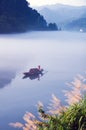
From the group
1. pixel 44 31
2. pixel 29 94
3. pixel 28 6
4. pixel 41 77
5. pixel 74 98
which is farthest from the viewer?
pixel 44 31

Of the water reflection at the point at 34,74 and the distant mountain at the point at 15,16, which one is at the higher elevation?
the distant mountain at the point at 15,16

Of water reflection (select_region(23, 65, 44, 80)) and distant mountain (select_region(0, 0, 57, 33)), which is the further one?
distant mountain (select_region(0, 0, 57, 33))

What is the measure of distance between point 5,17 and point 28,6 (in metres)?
24.6

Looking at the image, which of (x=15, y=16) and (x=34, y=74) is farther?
(x=15, y=16)

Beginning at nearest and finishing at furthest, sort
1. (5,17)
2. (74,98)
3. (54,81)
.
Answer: (74,98) → (54,81) → (5,17)

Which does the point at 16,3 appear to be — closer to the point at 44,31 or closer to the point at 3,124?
the point at 44,31

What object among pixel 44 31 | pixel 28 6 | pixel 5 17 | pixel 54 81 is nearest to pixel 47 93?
pixel 54 81

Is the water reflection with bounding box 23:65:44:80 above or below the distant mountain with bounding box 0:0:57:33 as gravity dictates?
below

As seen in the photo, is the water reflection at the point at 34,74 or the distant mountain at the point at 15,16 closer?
the water reflection at the point at 34,74

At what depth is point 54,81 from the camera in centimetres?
3825

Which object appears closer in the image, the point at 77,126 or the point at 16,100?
the point at 77,126

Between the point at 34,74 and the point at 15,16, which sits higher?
the point at 15,16

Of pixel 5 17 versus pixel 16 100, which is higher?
pixel 5 17

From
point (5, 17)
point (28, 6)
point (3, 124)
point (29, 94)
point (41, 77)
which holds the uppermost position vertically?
point (28, 6)
